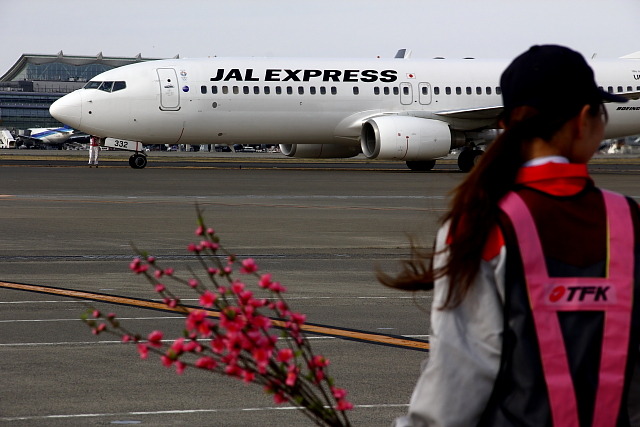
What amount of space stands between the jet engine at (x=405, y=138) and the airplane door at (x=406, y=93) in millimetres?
1515

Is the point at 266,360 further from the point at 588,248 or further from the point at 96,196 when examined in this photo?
the point at 96,196

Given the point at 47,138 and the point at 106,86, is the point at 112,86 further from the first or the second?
the point at 47,138

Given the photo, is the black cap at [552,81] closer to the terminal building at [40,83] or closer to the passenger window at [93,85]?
the passenger window at [93,85]

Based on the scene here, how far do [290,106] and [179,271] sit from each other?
25.9 metres

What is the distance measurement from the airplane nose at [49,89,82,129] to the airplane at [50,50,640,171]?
0.03 metres

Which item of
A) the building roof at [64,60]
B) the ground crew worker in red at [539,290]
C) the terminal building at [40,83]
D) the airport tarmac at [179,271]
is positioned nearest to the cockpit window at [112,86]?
the airport tarmac at [179,271]

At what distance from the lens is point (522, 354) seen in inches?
105

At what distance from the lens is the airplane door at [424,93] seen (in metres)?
41.0

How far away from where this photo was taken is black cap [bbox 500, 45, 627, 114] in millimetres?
2752

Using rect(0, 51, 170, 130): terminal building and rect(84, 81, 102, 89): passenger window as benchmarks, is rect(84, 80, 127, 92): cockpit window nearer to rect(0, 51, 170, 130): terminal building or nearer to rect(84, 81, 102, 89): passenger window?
rect(84, 81, 102, 89): passenger window

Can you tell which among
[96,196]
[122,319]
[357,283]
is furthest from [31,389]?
[96,196]

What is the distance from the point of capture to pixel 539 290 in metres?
2.66

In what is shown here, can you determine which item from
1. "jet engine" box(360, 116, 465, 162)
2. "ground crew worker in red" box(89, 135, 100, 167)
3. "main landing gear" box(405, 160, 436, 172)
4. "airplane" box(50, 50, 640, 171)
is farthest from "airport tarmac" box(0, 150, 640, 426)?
"ground crew worker in red" box(89, 135, 100, 167)

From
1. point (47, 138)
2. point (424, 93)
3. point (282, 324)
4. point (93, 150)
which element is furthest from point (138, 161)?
point (47, 138)
